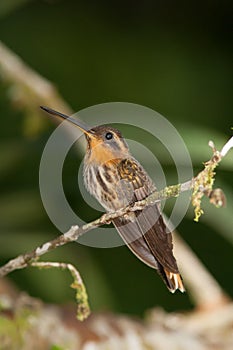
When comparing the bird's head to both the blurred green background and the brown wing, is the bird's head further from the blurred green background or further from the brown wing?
the blurred green background

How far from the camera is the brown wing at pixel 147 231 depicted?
0.75 m

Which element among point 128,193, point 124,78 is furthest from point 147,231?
point 124,78

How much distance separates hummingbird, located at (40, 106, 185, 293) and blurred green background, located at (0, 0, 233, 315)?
49.8 inches

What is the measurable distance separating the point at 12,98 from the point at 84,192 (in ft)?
3.62

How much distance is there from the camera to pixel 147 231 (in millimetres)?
774

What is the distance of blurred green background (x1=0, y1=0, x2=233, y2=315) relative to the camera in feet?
7.90

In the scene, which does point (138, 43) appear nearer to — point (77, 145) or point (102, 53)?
point (102, 53)

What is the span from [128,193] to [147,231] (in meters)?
0.04

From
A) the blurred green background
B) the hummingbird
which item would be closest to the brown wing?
the hummingbird

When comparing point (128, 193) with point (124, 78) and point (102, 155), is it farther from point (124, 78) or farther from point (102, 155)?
point (124, 78)

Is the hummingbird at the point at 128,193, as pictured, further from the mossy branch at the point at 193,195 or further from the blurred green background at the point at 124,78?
the blurred green background at the point at 124,78

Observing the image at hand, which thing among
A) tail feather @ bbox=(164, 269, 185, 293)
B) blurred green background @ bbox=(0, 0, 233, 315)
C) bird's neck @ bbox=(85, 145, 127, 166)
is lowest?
tail feather @ bbox=(164, 269, 185, 293)

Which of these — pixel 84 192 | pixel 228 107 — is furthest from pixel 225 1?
pixel 84 192

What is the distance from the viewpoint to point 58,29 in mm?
3152
